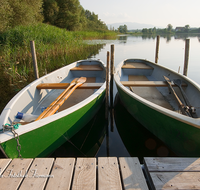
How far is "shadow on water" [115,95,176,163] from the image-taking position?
11.0 ft

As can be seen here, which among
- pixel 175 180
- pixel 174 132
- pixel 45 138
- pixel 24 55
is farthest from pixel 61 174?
pixel 24 55

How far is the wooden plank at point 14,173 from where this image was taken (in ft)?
5.78

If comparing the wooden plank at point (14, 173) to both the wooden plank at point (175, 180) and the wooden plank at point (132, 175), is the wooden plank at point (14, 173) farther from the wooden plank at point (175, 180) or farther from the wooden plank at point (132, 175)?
the wooden plank at point (175, 180)

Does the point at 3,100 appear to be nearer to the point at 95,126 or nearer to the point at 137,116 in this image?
the point at 95,126

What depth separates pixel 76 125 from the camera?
3.06 meters

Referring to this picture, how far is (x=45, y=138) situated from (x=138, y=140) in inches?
88.2

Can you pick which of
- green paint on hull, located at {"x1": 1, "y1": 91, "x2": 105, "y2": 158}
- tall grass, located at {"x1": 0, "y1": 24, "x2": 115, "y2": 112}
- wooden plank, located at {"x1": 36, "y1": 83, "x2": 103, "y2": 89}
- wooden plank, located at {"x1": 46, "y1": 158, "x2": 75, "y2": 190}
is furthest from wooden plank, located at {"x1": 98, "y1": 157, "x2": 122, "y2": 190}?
tall grass, located at {"x1": 0, "y1": 24, "x2": 115, "y2": 112}

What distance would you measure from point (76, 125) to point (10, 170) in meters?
1.34

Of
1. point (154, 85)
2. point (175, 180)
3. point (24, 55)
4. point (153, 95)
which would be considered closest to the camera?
point (175, 180)

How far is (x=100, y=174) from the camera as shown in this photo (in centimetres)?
190

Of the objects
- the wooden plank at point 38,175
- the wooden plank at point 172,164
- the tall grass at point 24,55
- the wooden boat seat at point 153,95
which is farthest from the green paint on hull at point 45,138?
the tall grass at point 24,55

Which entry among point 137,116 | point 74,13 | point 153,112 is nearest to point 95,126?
point 137,116

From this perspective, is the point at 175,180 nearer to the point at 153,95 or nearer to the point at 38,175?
the point at 38,175

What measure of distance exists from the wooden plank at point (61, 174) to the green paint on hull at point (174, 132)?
5.56 ft
